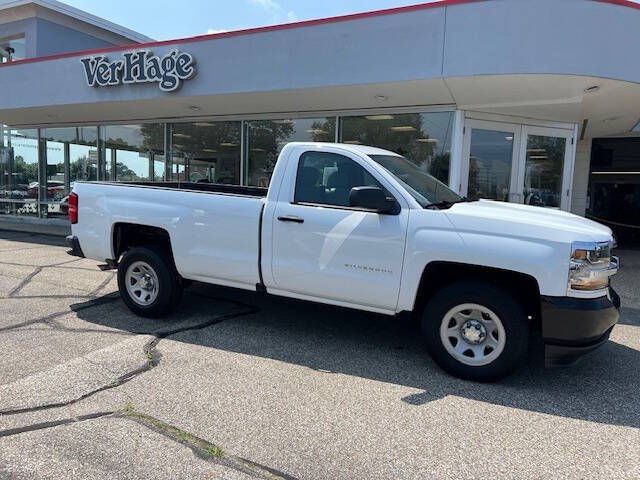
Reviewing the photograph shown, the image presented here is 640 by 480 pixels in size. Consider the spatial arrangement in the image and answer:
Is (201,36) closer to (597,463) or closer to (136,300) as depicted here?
(136,300)

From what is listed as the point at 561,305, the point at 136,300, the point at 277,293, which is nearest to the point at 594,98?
the point at 561,305

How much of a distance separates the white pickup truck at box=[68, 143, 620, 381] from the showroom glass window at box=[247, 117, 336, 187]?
5788mm

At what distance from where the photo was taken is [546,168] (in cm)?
1036

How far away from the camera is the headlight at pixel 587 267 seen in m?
4.00

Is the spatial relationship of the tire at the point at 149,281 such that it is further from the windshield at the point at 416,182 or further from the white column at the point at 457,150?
the white column at the point at 457,150

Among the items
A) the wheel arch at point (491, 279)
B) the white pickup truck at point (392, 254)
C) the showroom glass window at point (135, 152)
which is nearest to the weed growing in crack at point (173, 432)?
the white pickup truck at point (392, 254)

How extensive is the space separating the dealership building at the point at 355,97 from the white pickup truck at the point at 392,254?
3.29 m

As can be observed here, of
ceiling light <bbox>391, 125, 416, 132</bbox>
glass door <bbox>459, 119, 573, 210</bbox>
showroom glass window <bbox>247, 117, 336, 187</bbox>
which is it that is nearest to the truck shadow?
glass door <bbox>459, 119, 573, 210</bbox>

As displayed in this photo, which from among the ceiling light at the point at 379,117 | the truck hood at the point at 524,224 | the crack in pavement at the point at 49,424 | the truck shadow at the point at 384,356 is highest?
the ceiling light at the point at 379,117

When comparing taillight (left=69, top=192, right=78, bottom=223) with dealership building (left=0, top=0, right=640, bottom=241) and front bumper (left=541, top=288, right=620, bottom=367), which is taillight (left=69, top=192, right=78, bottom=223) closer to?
dealership building (left=0, top=0, right=640, bottom=241)

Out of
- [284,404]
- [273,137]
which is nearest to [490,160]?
[273,137]

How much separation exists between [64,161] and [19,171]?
185 centimetres

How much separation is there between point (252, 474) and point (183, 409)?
98cm

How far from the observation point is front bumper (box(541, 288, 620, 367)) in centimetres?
402
